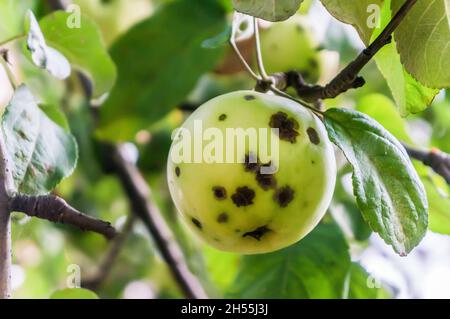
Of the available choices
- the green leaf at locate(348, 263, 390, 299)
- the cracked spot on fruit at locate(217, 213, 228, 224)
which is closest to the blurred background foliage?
the green leaf at locate(348, 263, 390, 299)

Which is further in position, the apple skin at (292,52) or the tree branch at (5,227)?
the apple skin at (292,52)

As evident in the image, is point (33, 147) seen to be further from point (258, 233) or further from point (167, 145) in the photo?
point (167, 145)

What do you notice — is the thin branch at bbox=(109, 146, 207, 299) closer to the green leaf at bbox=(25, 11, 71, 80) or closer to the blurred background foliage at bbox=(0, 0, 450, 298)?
the blurred background foliage at bbox=(0, 0, 450, 298)

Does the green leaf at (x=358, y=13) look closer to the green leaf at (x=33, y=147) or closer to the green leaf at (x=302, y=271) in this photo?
the green leaf at (x=33, y=147)

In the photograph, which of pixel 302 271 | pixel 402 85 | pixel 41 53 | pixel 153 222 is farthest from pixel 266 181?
pixel 153 222

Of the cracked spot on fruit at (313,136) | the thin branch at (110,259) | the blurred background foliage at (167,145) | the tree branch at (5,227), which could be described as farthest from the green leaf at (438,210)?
the thin branch at (110,259)
